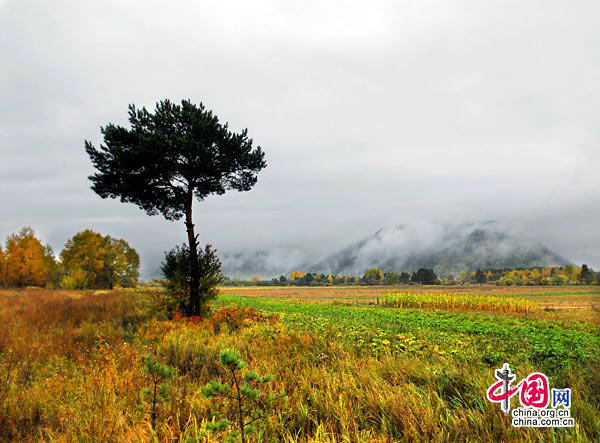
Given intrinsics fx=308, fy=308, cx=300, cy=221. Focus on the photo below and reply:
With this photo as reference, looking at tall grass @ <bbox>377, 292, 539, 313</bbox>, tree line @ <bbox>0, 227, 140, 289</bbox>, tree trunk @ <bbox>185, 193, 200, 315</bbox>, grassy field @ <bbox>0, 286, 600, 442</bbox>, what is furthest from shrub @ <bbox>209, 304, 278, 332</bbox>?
tree line @ <bbox>0, 227, 140, 289</bbox>

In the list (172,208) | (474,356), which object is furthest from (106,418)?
(172,208)

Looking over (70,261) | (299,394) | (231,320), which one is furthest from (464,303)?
(70,261)

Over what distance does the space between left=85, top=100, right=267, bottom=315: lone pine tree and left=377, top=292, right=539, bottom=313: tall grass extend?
27379mm

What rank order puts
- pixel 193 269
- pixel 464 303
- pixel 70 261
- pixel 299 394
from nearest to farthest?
pixel 299 394, pixel 193 269, pixel 464 303, pixel 70 261

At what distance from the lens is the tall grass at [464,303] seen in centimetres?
3191

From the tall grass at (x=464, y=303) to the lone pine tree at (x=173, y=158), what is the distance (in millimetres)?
27379

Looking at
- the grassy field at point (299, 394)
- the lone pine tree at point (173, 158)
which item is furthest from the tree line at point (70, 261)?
the grassy field at point (299, 394)

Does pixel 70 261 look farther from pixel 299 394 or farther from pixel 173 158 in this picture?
pixel 299 394

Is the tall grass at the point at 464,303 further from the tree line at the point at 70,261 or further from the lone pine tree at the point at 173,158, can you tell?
the tree line at the point at 70,261

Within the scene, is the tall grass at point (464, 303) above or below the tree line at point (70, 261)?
below

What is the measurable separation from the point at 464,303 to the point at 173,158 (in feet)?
111

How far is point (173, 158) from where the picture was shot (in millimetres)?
14961

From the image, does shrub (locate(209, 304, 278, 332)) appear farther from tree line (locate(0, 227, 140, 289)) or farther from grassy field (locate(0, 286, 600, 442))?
tree line (locate(0, 227, 140, 289))

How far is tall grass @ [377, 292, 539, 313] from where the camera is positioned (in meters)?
31.9
